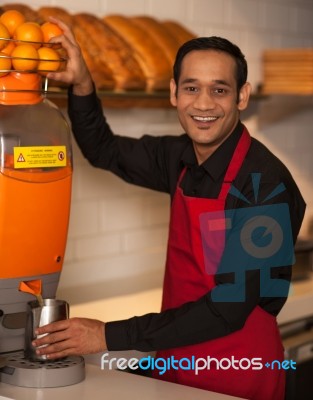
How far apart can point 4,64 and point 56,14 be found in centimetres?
94

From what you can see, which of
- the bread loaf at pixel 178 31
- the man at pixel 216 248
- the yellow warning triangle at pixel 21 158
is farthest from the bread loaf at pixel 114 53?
the yellow warning triangle at pixel 21 158

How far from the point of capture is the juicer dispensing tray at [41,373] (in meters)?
1.83

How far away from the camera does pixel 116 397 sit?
179 centimetres

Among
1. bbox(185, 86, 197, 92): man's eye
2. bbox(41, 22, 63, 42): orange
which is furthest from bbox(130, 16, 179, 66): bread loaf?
bbox(41, 22, 63, 42): orange

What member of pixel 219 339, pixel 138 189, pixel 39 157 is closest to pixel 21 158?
pixel 39 157

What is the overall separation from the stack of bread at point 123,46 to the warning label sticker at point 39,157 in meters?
0.85

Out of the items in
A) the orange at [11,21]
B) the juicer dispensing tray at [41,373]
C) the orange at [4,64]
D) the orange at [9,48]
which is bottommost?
the juicer dispensing tray at [41,373]

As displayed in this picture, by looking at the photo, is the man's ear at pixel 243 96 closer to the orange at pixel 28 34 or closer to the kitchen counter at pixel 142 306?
the orange at pixel 28 34

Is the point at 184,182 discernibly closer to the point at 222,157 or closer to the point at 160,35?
the point at 222,157

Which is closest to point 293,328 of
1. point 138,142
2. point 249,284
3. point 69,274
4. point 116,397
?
point 69,274

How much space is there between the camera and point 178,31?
127 inches

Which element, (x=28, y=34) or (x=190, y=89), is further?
(x=190, y=89)

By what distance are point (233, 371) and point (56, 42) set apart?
93 cm

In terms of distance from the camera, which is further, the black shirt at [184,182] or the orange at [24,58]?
the black shirt at [184,182]
